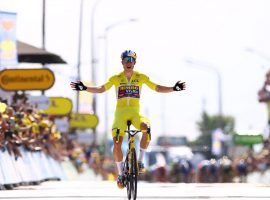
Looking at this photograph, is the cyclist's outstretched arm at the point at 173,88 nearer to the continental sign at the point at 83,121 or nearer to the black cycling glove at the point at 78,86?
the black cycling glove at the point at 78,86

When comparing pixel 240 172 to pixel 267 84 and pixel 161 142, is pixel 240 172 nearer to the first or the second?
pixel 267 84

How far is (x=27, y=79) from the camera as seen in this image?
115ft

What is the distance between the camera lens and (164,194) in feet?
65.8

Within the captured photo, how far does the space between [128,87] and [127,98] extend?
174 mm

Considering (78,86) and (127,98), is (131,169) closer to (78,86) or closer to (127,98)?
(127,98)

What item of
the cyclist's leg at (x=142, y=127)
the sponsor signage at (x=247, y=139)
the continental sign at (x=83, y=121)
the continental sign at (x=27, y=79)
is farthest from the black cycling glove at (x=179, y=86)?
the sponsor signage at (x=247, y=139)

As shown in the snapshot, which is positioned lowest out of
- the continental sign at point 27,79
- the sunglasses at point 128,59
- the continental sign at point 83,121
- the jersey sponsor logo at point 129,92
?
the jersey sponsor logo at point 129,92

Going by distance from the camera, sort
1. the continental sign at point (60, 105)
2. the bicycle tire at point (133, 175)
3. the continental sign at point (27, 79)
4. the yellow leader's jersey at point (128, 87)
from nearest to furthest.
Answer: the bicycle tire at point (133, 175), the yellow leader's jersey at point (128, 87), the continental sign at point (27, 79), the continental sign at point (60, 105)

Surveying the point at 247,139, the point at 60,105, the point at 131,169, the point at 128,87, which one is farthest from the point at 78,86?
the point at 247,139

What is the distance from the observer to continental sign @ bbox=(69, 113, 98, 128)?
2272 inches

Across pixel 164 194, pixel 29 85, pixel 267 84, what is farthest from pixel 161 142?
pixel 164 194

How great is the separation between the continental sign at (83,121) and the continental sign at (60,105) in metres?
10.8

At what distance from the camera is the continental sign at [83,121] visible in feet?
189

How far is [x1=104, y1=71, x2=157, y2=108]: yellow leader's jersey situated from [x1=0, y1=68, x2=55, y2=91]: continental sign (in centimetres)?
1731
